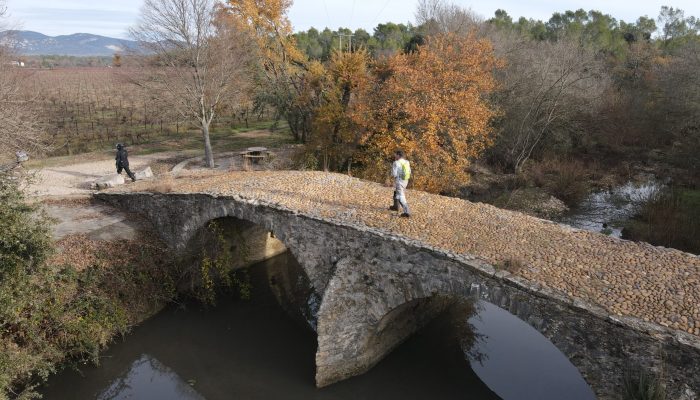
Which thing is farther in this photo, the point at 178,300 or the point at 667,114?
the point at 667,114

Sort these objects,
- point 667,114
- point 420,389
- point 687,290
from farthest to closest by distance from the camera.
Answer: point 667,114 → point 420,389 → point 687,290

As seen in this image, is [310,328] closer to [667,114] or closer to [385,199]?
[385,199]

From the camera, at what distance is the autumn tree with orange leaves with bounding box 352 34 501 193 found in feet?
64.4

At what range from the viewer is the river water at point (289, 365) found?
12227 mm

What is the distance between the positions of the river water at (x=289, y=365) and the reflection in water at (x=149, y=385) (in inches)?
1.1

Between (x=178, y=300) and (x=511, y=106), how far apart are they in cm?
2336

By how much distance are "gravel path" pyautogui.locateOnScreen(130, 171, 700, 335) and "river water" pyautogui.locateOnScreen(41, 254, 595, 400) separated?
393 cm

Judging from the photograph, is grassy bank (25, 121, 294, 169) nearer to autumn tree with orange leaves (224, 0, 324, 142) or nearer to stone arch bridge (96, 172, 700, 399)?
autumn tree with orange leaves (224, 0, 324, 142)

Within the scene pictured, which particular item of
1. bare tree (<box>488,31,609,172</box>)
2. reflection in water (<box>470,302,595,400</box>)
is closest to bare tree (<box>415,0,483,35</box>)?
bare tree (<box>488,31,609,172</box>)

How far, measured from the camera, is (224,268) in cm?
1712

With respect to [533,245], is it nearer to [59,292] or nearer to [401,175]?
[401,175]

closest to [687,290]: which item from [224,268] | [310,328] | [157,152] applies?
[310,328]

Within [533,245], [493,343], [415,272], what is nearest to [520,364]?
[493,343]

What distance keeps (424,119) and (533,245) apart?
977 cm
